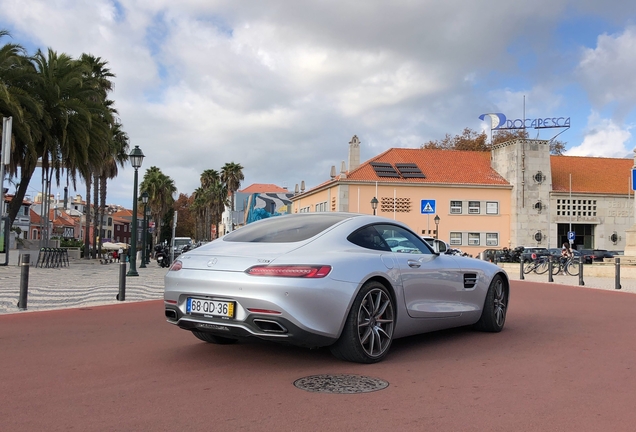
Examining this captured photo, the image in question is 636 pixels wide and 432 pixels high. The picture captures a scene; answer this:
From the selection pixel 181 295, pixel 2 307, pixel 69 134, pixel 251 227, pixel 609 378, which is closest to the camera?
pixel 609 378

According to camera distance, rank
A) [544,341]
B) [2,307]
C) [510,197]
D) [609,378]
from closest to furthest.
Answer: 1. [609,378]
2. [544,341]
3. [2,307]
4. [510,197]

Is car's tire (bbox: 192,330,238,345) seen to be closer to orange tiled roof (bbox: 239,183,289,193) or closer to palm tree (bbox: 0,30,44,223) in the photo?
palm tree (bbox: 0,30,44,223)

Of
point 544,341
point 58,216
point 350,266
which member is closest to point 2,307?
point 350,266

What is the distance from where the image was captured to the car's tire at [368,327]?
5680mm

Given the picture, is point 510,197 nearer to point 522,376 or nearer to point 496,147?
point 496,147

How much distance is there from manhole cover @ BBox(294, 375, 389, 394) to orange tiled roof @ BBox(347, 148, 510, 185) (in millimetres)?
51116

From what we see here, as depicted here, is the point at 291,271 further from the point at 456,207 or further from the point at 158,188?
the point at 158,188

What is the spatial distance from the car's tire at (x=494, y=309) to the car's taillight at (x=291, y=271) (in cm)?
324

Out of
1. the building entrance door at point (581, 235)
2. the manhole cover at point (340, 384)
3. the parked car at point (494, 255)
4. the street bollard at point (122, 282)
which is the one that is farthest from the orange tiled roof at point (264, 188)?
the manhole cover at point (340, 384)

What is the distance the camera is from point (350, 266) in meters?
5.73

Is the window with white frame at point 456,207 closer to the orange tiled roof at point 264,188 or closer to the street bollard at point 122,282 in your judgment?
the street bollard at point 122,282

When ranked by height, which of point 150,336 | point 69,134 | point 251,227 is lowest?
point 150,336

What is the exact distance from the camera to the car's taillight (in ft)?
17.8

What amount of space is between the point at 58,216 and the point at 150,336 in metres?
106
